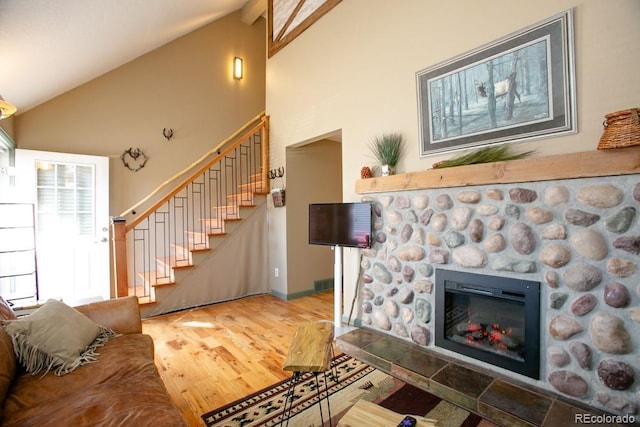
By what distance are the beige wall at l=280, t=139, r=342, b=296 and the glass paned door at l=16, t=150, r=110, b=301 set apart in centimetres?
242

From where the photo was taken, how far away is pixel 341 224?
3.09 meters

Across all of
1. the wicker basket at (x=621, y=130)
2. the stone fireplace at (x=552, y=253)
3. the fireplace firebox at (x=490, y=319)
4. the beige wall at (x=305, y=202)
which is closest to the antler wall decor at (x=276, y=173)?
the beige wall at (x=305, y=202)

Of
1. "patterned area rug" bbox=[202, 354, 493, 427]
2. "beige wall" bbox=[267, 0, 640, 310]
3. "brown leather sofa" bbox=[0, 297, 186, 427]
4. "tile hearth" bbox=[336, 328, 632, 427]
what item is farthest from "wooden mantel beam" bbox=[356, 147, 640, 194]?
"brown leather sofa" bbox=[0, 297, 186, 427]

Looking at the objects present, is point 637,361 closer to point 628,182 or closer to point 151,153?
point 628,182

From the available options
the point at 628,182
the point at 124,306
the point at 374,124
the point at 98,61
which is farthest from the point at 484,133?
the point at 98,61

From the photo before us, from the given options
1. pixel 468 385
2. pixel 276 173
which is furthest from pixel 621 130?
pixel 276 173

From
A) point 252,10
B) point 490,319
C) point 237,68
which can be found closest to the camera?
point 490,319

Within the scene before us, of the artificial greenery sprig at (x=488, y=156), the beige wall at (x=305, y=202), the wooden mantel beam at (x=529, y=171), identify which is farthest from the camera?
the beige wall at (x=305, y=202)

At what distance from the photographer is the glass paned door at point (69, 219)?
12.8ft

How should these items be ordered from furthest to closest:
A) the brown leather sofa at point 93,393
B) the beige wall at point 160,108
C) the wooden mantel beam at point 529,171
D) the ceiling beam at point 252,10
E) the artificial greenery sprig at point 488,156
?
the ceiling beam at point 252,10
the beige wall at point 160,108
the artificial greenery sprig at point 488,156
the wooden mantel beam at point 529,171
the brown leather sofa at point 93,393

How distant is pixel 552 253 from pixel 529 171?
0.53 metres

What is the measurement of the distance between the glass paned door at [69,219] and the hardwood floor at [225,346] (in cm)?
132

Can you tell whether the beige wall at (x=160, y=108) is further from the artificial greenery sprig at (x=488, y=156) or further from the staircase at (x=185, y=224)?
the artificial greenery sprig at (x=488, y=156)

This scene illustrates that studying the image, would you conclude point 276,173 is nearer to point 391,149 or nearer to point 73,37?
point 391,149
